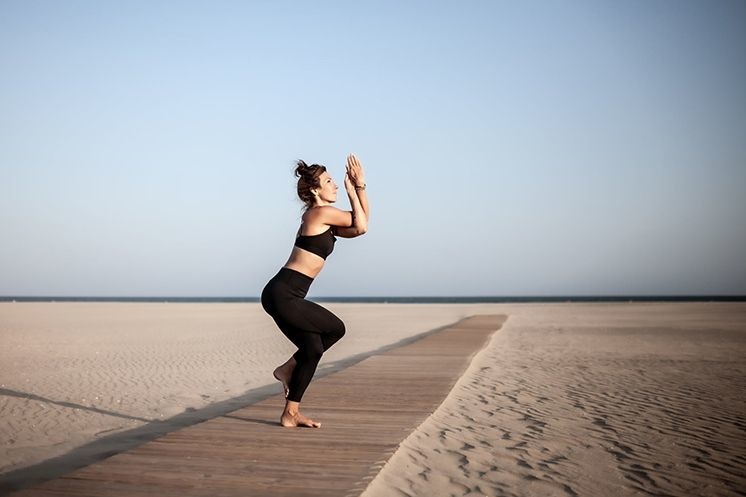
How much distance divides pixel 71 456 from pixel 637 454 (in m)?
4.97

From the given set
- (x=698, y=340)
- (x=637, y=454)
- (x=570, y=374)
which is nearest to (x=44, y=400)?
(x=637, y=454)

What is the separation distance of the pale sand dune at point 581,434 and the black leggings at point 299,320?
96 cm

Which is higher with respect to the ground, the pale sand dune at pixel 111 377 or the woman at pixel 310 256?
the woman at pixel 310 256

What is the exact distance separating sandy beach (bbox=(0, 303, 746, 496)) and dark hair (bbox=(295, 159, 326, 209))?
6.76 feet

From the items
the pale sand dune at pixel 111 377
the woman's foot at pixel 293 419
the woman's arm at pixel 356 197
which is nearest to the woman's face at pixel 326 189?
the woman's arm at pixel 356 197

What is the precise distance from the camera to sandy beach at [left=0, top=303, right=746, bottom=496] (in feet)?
15.0

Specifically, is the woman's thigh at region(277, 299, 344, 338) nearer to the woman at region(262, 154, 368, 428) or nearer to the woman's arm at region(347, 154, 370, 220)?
the woman at region(262, 154, 368, 428)

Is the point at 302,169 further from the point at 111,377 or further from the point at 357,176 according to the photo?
the point at 111,377

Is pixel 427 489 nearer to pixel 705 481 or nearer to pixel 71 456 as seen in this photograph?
pixel 705 481

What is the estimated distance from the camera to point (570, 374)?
35.3 ft

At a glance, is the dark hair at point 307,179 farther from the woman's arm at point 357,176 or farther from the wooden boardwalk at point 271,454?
the wooden boardwalk at point 271,454

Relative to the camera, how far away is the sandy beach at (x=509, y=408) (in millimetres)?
4559

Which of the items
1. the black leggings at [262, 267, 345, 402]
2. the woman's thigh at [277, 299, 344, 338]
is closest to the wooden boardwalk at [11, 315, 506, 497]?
the black leggings at [262, 267, 345, 402]

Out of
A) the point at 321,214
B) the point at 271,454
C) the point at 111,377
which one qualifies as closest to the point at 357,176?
the point at 321,214
